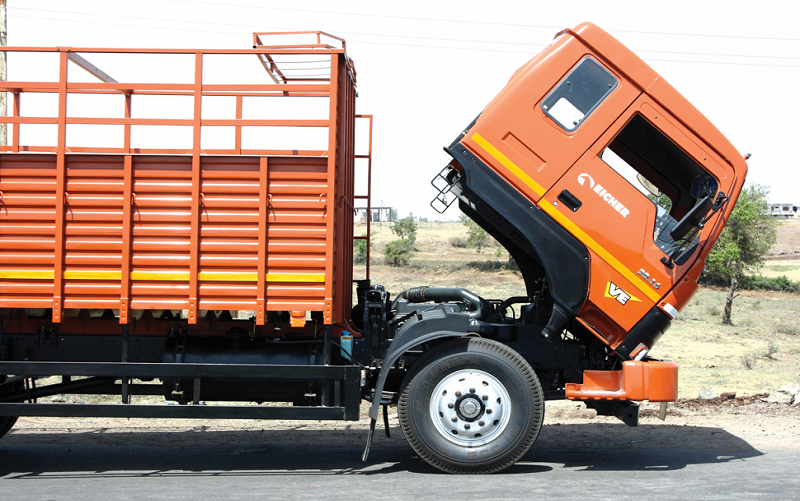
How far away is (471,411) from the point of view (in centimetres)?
566

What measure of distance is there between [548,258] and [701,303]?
27029 mm

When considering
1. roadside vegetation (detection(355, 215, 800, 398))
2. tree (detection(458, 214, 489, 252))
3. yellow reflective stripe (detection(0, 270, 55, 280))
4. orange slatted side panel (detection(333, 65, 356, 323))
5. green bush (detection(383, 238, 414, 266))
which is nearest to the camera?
yellow reflective stripe (detection(0, 270, 55, 280))

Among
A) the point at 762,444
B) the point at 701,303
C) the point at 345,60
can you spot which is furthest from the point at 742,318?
the point at 345,60

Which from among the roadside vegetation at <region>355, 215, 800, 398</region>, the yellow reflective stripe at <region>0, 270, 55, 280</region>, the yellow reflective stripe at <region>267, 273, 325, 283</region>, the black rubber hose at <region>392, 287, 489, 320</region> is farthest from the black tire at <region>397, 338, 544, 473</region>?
the roadside vegetation at <region>355, 215, 800, 398</region>

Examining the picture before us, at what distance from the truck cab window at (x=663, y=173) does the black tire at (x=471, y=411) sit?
171 cm

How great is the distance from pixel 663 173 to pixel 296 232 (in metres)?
3.52

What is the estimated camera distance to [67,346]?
609 cm

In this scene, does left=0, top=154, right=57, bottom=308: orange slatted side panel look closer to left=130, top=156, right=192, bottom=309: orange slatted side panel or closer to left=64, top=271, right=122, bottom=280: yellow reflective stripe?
left=64, top=271, right=122, bottom=280: yellow reflective stripe

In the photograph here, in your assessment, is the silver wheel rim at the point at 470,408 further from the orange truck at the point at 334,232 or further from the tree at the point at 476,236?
the tree at the point at 476,236

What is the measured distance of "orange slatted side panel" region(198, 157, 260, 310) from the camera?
5598 millimetres

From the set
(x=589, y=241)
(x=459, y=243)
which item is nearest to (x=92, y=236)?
(x=589, y=241)

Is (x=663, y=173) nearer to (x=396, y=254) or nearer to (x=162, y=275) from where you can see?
(x=162, y=275)

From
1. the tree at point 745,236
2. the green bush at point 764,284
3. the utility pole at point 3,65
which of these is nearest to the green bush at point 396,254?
the green bush at point 764,284

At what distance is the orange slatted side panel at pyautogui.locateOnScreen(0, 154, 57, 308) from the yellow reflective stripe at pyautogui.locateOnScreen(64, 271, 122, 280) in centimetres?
17
